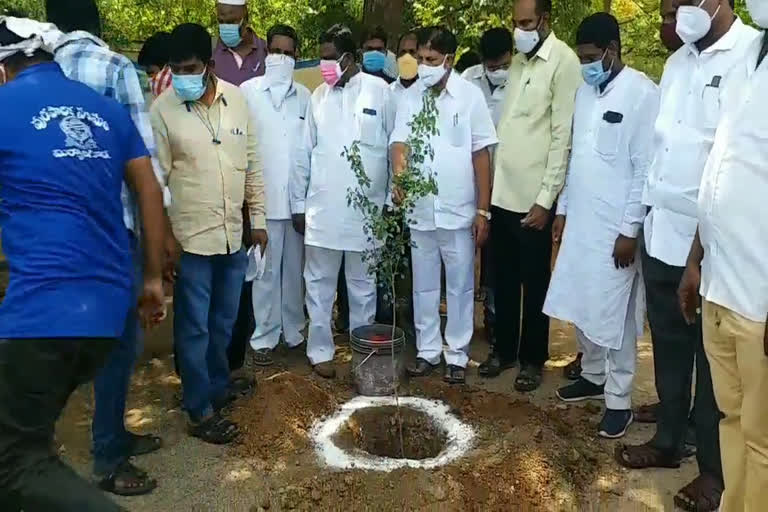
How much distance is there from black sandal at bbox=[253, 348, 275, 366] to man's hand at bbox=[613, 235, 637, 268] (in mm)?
2486

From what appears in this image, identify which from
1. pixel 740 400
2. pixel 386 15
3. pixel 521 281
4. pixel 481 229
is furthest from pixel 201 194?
pixel 386 15

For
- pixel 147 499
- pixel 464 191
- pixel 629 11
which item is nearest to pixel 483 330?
pixel 464 191

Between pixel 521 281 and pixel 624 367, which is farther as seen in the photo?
pixel 521 281

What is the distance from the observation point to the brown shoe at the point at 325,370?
17.8ft

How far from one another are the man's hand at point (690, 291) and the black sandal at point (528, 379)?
1878 millimetres

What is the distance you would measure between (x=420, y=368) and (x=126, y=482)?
215cm

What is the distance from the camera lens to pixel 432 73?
16.5 ft

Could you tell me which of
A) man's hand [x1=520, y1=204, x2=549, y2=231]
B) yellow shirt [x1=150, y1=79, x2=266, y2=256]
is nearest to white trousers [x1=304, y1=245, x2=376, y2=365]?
yellow shirt [x1=150, y1=79, x2=266, y2=256]

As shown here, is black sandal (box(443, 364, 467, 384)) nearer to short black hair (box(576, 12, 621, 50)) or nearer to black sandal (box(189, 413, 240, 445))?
black sandal (box(189, 413, 240, 445))

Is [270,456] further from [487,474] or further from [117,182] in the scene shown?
[117,182]

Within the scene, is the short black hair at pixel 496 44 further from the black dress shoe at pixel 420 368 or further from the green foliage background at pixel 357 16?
the green foliage background at pixel 357 16

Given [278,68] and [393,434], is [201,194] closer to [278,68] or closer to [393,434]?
[278,68]

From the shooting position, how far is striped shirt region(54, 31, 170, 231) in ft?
11.6

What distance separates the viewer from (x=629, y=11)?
52.4 ft
